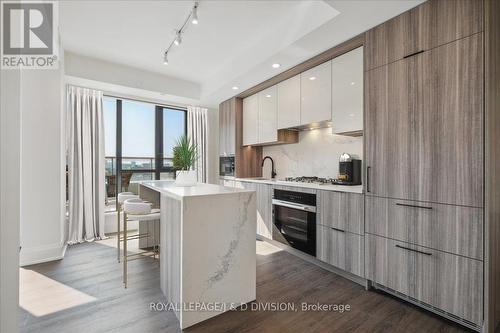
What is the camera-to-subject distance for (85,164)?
149 inches

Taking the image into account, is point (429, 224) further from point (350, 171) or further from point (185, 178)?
point (185, 178)

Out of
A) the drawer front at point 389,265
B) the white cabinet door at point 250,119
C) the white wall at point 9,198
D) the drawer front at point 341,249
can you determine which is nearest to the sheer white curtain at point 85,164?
the white cabinet door at point 250,119

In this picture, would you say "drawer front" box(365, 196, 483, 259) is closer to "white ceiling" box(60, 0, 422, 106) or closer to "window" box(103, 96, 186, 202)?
"white ceiling" box(60, 0, 422, 106)

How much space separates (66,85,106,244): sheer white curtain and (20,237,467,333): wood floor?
38.8 inches

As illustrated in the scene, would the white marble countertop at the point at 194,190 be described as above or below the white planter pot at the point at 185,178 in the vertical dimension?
below

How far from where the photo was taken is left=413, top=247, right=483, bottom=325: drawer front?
1.64 metres

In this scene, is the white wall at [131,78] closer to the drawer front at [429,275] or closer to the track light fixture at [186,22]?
the track light fixture at [186,22]

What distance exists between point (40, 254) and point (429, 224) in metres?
4.19

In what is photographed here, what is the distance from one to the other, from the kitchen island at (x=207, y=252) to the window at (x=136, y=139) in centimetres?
260

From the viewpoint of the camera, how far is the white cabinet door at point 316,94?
2850 millimetres

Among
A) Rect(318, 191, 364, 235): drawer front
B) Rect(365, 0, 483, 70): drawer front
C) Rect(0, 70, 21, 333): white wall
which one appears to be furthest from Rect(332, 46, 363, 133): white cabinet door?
Rect(0, 70, 21, 333): white wall

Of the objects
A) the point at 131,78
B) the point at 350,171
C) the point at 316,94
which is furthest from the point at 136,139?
the point at 350,171
